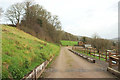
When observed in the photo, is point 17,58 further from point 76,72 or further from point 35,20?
point 35,20

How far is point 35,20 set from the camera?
3148 centimetres

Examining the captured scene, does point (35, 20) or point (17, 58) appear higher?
point (35, 20)

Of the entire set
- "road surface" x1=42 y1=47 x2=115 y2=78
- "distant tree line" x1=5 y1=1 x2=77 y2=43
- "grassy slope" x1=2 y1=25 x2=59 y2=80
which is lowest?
"road surface" x1=42 y1=47 x2=115 y2=78

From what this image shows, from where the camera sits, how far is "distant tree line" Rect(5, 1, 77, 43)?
26697mm

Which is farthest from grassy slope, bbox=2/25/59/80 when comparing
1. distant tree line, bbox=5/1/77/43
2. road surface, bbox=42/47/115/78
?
distant tree line, bbox=5/1/77/43

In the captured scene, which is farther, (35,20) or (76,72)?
(35,20)

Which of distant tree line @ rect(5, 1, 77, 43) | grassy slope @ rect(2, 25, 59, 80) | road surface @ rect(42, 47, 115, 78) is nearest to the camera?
grassy slope @ rect(2, 25, 59, 80)

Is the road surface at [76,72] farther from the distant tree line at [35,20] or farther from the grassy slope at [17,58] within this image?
the distant tree line at [35,20]

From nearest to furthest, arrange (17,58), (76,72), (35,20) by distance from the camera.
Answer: (17,58) → (76,72) → (35,20)

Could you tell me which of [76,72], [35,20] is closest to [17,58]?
[76,72]

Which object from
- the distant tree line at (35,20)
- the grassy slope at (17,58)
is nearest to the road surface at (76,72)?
the grassy slope at (17,58)

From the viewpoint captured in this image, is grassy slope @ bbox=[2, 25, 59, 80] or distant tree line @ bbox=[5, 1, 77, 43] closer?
grassy slope @ bbox=[2, 25, 59, 80]

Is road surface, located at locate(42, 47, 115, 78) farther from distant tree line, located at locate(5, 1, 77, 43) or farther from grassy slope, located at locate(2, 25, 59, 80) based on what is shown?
distant tree line, located at locate(5, 1, 77, 43)

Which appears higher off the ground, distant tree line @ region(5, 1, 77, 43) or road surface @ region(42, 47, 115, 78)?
distant tree line @ region(5, 1, 77, 43)
